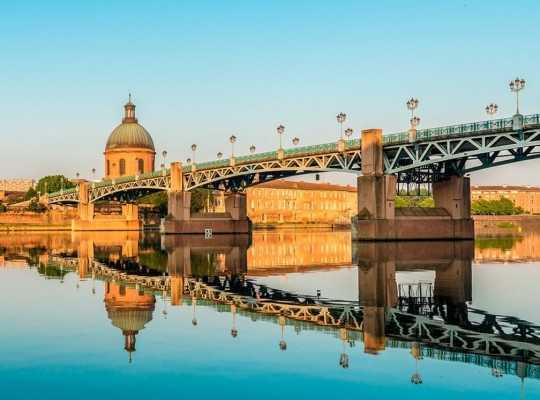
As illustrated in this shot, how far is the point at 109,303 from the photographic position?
24.5 meters

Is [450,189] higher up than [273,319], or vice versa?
[450,189]

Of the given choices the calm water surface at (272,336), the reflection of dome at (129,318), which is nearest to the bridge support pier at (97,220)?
the calm water surface at (272,336)

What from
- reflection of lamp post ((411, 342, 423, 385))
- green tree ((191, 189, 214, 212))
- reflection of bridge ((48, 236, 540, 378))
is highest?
green tree ((191, 189, 214, 212))

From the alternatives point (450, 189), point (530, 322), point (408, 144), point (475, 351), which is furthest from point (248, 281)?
point (450, 189)

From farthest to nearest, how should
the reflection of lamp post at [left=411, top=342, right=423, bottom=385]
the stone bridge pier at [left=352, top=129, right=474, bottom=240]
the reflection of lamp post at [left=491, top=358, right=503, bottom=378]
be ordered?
the stone bridge pier at [left=352, top=129, right=474, bottom=240]
the reflection of lamp post at [left=491, top=358, right=503, bottom=378]
the reflection of lamp post at [left=411, top=342, right=423, bottom=385]

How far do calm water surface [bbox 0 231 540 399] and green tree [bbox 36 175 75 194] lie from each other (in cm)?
15280

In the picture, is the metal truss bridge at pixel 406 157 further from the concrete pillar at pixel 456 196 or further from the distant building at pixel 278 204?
the distant building at pixel 278 204

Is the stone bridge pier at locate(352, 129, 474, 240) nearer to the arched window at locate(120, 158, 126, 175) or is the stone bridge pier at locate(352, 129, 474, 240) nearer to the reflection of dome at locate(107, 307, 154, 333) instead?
the reflection of dome at locate(107, 307, 154, 333)

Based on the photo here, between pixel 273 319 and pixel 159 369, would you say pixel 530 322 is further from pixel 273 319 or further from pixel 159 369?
pixel 159 369

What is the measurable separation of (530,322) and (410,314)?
3586 mm

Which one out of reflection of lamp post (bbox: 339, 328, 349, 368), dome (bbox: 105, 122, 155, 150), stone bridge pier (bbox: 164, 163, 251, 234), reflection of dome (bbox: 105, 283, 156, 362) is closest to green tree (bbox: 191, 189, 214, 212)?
dome (bbox: 105, 122, 155, 150)

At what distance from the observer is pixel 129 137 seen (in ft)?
554

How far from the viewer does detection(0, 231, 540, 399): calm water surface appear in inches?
498

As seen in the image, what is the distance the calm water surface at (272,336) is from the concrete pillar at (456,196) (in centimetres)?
3577
